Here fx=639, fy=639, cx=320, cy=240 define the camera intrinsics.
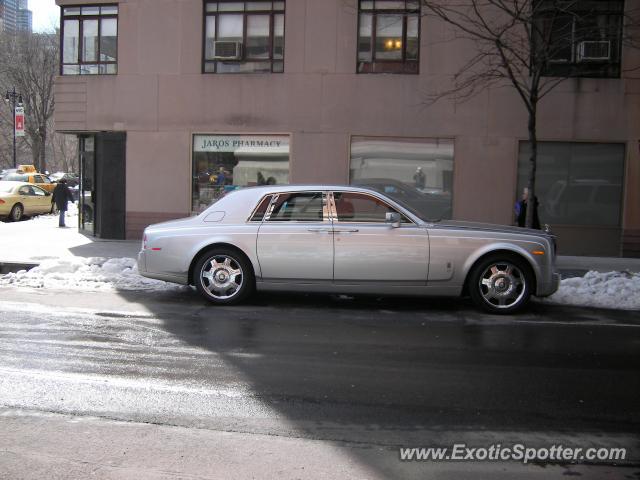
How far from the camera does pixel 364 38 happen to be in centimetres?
1487

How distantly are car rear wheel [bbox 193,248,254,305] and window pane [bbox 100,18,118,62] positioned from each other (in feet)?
31.3

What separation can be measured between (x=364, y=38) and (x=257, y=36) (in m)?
2.56

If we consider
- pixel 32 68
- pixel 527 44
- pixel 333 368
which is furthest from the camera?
pixel 32 68

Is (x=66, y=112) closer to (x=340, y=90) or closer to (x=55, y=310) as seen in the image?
(x=340, y=90)

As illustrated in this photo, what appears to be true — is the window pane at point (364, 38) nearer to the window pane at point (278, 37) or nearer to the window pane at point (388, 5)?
the window pane at point (388, 5)

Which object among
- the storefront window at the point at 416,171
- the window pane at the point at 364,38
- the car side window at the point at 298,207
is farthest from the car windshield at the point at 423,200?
the car side window at the point at 298,207

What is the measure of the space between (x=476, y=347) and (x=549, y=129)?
919 centimetres

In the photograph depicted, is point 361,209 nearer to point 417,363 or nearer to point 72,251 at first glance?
point 417,363

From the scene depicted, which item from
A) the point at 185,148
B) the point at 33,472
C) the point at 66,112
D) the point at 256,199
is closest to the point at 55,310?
the point at 256,199

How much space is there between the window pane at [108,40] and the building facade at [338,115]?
0.04m

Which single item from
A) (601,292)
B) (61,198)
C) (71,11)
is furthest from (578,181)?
(61,198)

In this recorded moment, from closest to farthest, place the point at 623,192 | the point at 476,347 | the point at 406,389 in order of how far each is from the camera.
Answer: the point at 406,389 → the point at 476,347 → the point at 623,192

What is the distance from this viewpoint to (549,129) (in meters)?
14.4

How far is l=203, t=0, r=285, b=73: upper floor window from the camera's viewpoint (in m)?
15.2
